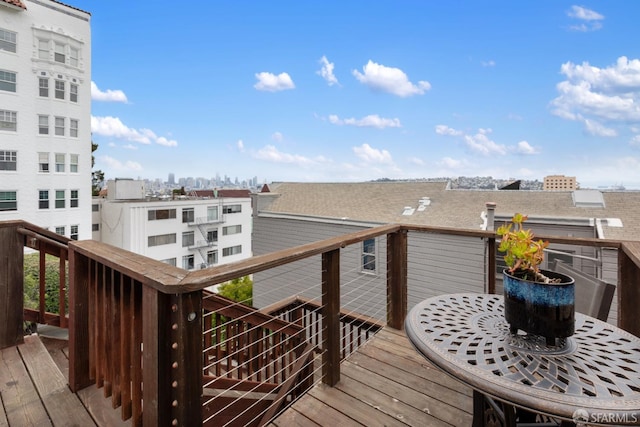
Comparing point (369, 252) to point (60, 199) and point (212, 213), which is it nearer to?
point (60, 199)

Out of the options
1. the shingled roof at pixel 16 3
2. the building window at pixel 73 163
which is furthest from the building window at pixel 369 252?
the shingled roof at pixel 16 3

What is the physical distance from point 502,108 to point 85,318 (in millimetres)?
14467

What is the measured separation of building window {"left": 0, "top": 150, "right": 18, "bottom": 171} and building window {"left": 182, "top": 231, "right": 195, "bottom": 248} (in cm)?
852

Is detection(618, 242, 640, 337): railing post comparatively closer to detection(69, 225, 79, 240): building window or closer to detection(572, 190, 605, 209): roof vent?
detection(572, 190, 605, 209): roof vent

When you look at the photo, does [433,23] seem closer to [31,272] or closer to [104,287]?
[104,287]

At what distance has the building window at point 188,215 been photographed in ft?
65.6

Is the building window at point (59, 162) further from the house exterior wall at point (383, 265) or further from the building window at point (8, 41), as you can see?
the house exterior wall at point (383, 265)

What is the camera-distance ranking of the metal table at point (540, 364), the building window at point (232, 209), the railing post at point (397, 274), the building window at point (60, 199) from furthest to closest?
the building window at point (232, 209)
the building window at point (60, 199)
the railing post at point (397, 274)
the metal table at point (540, 364)

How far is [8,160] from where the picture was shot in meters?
13.4

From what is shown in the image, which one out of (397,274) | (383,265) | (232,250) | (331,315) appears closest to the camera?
(331,315)

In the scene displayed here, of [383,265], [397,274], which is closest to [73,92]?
[383,265]

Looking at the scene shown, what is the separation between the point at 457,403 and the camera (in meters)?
1.99

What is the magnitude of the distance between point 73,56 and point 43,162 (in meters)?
5.16

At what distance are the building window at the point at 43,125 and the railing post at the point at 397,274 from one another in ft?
57.2
